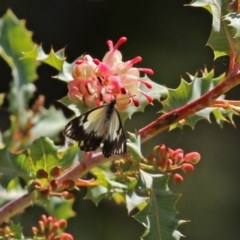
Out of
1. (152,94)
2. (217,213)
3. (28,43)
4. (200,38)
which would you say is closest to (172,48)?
(200,38)

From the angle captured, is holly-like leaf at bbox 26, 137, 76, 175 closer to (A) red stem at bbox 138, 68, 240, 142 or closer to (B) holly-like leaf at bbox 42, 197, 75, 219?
(A) red stem at bbox 138, 68, 240, 142

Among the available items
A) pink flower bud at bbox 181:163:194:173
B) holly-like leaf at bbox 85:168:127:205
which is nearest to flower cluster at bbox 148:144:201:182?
pink flower bud at bbox 181:163:194:173

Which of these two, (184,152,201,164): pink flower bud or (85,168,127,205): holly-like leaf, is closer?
(184,152,201,164): pink flower bud

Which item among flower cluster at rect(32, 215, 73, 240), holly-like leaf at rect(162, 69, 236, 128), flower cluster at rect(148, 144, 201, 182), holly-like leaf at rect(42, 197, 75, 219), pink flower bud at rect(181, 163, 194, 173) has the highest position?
holly-like leaf at rect(162, 69, 236, 128)

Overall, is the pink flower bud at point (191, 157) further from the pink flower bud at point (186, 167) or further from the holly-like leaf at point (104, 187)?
the holly-like leaf at point (104, 187)

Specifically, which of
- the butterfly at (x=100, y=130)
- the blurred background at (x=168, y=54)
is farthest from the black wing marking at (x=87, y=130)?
the blurred background at (x=168, y=54)

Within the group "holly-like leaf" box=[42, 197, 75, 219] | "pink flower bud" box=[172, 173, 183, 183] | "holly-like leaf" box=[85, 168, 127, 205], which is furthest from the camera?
"holly-like leaf" box=[42, 197, 75, 219]
